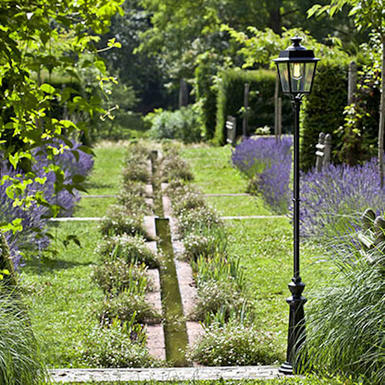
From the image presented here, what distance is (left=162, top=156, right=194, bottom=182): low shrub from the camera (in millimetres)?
12840

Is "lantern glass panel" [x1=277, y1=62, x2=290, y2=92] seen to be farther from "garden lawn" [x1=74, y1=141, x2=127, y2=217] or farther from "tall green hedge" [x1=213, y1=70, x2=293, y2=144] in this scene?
"tall green hedge" [x1=213, y1=70, x2=293, y2=144]

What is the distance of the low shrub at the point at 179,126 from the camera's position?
22531 mm

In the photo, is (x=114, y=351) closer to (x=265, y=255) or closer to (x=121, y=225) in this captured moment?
(x=265, y=255)

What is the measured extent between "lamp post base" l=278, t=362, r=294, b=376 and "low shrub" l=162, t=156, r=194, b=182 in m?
8.17

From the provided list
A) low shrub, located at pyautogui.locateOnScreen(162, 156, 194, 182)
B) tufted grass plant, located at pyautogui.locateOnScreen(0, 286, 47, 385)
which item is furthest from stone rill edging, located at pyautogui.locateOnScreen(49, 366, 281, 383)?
low shrub, located at pyautogui.locateOnScreen(162, 156, 194, 182)

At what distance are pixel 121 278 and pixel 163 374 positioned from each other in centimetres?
218

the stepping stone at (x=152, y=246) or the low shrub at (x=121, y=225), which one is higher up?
the low shrub at (x=121, y=225)

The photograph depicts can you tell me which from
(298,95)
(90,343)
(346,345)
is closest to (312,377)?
(346,345)

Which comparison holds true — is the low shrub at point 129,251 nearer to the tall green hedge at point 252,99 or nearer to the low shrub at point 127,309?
the low shrub at point 127,309

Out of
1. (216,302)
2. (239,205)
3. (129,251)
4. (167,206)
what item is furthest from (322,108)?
(216,302)

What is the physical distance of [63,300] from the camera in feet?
19.9

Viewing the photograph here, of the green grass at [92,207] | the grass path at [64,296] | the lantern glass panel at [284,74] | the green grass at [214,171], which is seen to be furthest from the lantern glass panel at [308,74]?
the green grass at [214,171]

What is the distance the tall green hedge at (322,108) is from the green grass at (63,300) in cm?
346

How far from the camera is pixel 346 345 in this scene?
12.4ft
